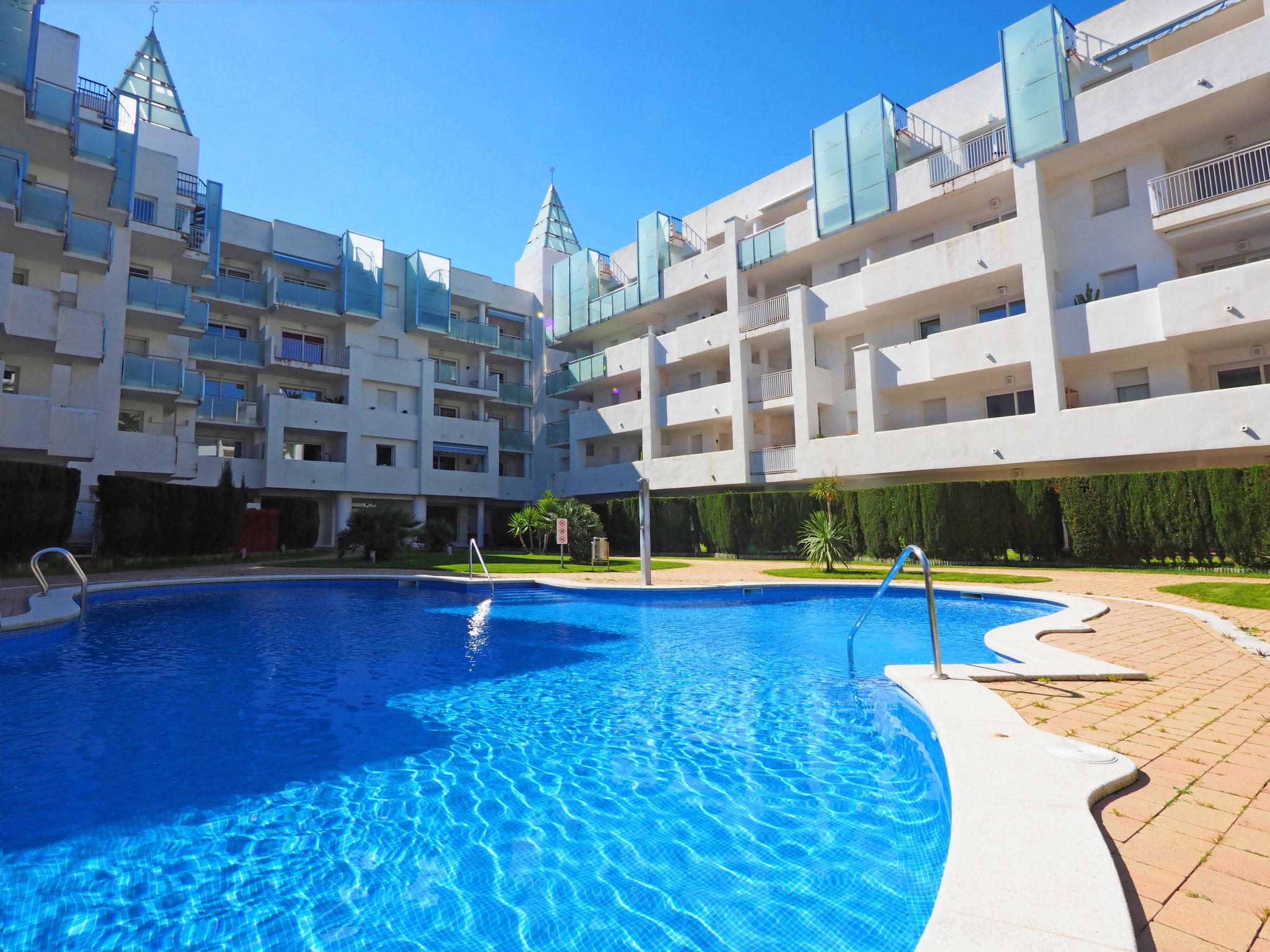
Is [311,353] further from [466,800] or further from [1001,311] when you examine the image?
[466,800]

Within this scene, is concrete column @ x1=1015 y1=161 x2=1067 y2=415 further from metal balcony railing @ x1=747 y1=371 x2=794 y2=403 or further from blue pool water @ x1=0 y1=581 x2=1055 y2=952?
blue pool water @ x1=0 y1=581 x2=1055 y2=952

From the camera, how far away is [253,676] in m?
7.40

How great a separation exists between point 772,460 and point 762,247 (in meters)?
9.36

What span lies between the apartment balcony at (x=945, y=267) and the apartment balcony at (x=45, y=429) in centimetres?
2627

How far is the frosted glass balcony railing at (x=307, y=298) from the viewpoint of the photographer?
29.9 meters

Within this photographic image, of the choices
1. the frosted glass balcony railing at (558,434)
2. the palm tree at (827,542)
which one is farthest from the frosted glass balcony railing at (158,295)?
the palm tree at (827,542)

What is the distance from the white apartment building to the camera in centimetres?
1839

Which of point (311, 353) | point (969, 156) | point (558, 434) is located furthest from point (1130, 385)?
point (311, 353)

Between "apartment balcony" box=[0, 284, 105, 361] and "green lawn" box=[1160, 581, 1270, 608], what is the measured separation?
89.4ft

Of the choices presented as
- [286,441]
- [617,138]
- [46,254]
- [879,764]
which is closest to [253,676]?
[879,764]

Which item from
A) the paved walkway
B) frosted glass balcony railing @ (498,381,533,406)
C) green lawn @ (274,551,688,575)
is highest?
frosted glass balcony railing @ (498,381,533,406)

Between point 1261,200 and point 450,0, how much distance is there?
20.4 meters

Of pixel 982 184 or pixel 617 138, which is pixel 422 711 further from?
pixel 982 184

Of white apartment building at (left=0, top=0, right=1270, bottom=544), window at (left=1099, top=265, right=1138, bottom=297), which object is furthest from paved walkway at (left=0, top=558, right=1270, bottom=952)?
window at (left=1099, top=265, right=1138, bottom=297)
